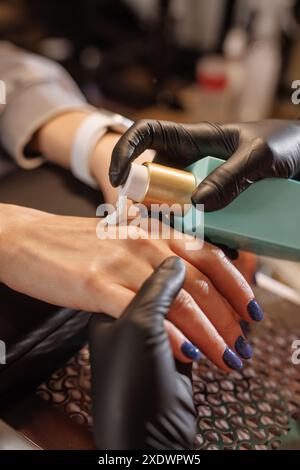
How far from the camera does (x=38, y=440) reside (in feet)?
1.60

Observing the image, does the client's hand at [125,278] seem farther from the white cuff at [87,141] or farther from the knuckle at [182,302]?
the white cuff at [87,141]

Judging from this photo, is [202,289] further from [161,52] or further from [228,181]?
[161,52]

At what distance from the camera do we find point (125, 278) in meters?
0.49

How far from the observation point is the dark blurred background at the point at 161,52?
76.7 inches

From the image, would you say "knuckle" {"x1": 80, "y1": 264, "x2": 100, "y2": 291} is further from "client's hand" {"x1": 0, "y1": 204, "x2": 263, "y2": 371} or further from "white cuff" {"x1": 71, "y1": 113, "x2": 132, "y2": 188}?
"white cuff" {"x1": 71, "y1": 113, "x2": 132, "y2": 188}

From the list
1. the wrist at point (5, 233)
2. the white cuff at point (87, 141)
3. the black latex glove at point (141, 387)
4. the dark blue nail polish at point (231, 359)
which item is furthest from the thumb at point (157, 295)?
the white cuff at point (87, 141)

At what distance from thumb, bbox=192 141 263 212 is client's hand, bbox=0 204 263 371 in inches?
2.9

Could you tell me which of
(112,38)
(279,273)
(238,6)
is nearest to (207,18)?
(238,6)

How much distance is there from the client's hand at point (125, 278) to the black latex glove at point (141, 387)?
48mm

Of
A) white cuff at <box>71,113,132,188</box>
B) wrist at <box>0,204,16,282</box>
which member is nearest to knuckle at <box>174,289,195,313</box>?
wrist at <box>0,204,16,282</box>

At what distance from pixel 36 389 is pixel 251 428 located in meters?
0.25

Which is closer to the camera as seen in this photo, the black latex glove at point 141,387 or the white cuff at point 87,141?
the black latex glove at point 141,387
